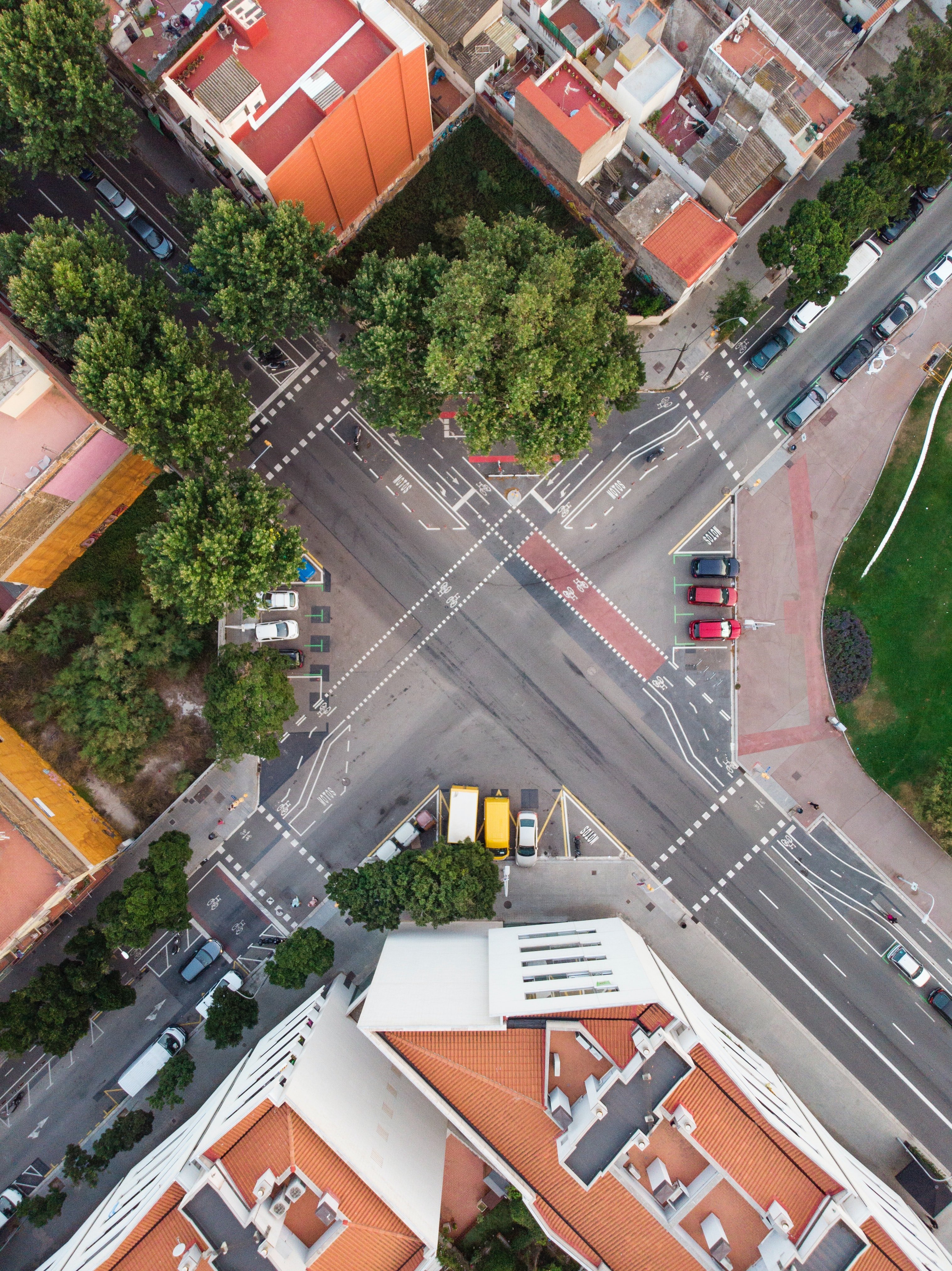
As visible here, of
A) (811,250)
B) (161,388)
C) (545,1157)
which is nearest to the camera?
(545,1157)

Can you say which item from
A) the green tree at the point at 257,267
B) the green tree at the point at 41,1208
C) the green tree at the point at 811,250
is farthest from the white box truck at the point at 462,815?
the green tree at the point at 811,250

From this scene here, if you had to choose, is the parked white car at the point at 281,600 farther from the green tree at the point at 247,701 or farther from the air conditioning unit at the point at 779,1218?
the air conditioning unit at the point at 779,1218

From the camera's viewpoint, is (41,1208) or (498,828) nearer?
(41,1208)

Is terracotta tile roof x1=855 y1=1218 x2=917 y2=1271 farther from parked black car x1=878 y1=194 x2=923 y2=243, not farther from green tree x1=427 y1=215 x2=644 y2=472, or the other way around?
parked black car x1=878 y1=194 x2=923 y2=243

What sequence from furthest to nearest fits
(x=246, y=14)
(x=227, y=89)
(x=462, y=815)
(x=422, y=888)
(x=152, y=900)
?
(x=462, y=815), (x=152, y=900), (x=422, y=888), (x=227, y=89), (x=246, y=14)

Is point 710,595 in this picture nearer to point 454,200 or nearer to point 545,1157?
point 454,200

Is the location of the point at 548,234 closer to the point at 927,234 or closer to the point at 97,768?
the point at 927,234

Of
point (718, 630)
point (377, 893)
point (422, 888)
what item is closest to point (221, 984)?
point (377, 893)
